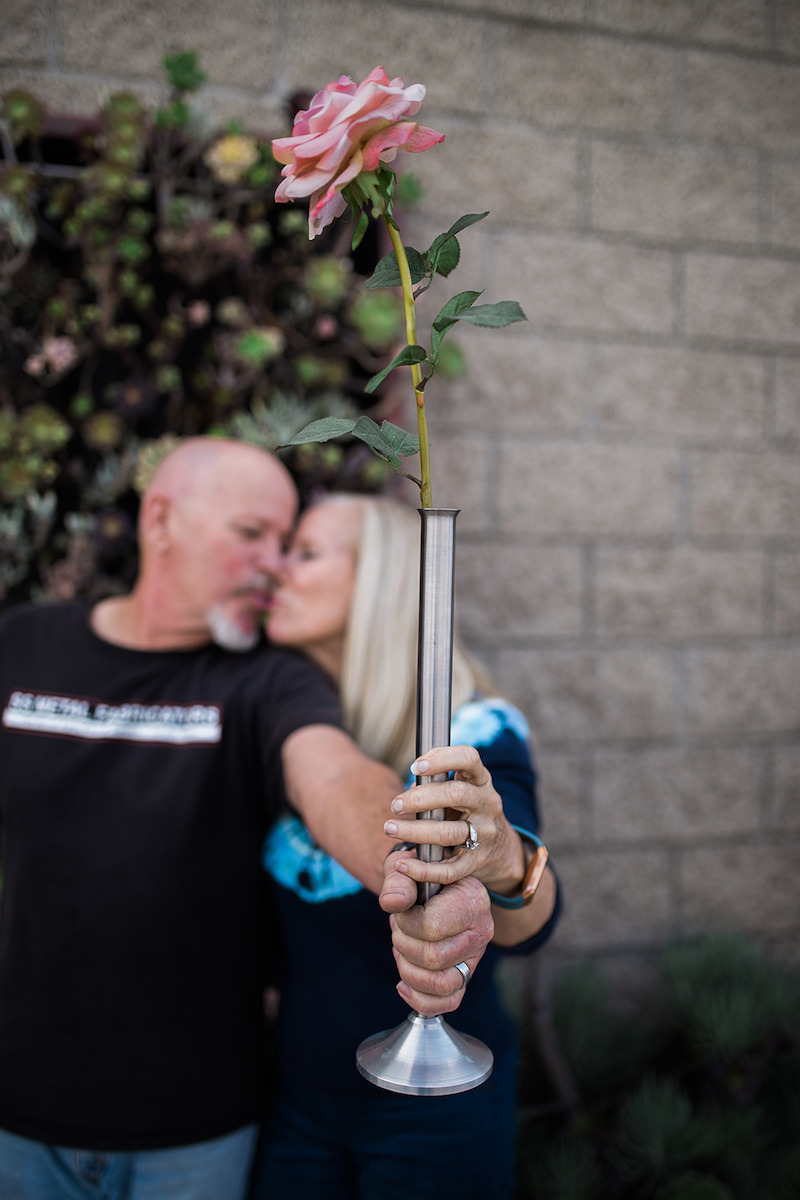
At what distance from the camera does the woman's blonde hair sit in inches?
50.1

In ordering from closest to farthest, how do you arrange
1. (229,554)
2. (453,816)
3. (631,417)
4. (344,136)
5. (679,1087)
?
(344,136) < (453,816) < (229,554) < (679,1087) < (631,417)

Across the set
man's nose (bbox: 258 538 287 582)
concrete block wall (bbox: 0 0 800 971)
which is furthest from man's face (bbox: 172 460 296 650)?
concrete block wall (bbox: 0 0 800 971)

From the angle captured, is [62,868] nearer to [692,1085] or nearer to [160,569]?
[160,569]

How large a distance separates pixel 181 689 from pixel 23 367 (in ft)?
2.18

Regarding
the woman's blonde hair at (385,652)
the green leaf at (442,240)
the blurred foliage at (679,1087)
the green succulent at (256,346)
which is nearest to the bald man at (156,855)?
the woman's blonde hair at (385,652)

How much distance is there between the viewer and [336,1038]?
1093 millimetres

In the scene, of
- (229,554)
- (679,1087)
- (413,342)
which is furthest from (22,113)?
(679,1087)

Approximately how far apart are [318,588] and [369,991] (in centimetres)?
61

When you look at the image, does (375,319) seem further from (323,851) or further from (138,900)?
(138,900)

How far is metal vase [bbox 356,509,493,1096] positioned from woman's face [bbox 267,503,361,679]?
0.74 metres

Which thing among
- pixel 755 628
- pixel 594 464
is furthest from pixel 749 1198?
pixel 594 464

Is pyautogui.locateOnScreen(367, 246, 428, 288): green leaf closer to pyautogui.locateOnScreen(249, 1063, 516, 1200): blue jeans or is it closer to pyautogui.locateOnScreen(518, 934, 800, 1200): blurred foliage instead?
pyautogui.locateOnScreen(249, 1063, 516, 1200): blue jeans

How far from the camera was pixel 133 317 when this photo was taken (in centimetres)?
145

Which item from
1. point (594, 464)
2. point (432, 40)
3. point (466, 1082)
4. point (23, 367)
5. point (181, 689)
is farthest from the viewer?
point (594, 464)
